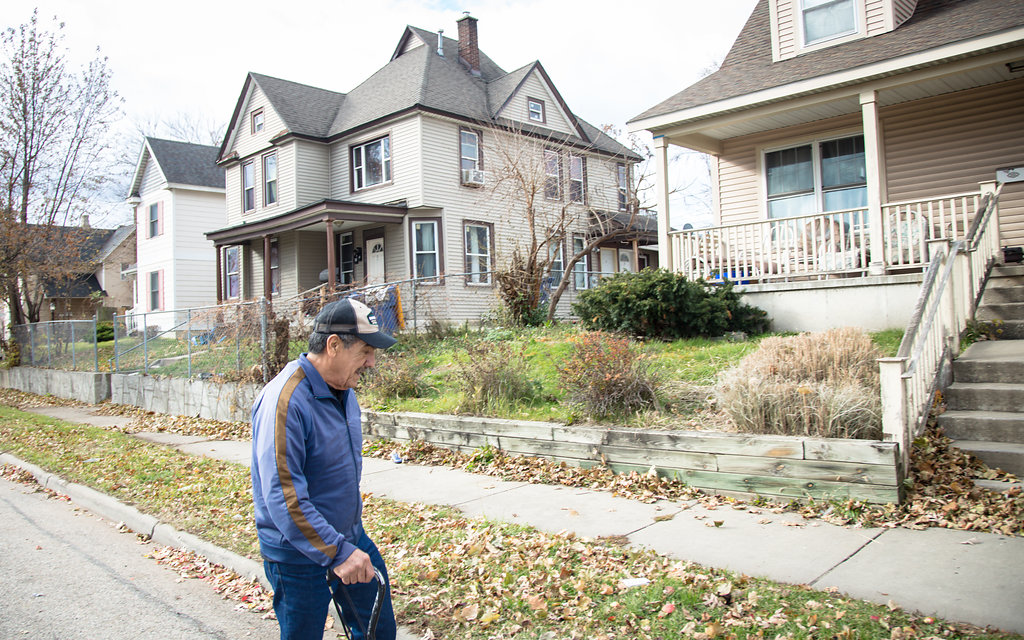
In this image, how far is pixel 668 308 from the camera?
1123 cm

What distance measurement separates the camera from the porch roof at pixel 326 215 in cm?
2058

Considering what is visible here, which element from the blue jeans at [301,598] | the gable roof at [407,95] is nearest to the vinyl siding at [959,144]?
the blue jeans at [301,598]

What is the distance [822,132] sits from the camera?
13.8 m

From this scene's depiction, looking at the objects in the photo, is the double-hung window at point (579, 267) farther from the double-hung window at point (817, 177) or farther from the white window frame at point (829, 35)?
the white window frame at point (829, 35)

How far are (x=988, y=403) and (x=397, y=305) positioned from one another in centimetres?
1172

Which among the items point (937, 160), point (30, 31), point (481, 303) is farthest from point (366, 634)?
point (30, 31)

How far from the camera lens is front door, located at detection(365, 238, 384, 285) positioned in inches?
895

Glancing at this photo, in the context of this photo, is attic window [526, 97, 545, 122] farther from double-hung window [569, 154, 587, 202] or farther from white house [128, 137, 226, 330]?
white house [128, 137, 226, 330]

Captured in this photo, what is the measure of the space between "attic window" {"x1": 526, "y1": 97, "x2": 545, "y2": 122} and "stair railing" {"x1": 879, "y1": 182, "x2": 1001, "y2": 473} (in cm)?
1690

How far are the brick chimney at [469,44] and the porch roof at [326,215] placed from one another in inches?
306

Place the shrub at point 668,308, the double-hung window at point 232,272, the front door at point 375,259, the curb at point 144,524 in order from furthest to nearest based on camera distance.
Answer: the double-hung window at point 232,272
the front door at point 375,259
the shrub at point 668,308
the curb at point 144,524

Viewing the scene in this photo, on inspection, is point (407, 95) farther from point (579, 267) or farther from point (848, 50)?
point (848, 50)

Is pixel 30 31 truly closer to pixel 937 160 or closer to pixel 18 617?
→ pixel 18 617

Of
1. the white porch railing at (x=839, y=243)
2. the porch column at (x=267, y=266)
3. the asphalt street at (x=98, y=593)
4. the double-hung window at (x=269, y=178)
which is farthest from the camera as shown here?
the double-hung window at (x=269, y=178)
